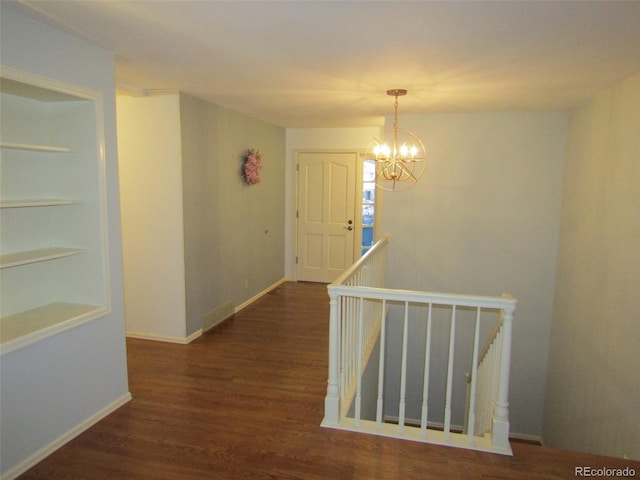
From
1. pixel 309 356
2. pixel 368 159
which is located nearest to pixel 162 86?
pixel 309 356

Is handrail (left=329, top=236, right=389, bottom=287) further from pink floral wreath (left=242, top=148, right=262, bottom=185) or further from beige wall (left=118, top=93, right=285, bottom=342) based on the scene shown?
pink floral wreath (left=242, top=148, right=262, bottom=185)

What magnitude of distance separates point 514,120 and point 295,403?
383 centimetres

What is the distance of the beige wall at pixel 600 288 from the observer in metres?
3.06

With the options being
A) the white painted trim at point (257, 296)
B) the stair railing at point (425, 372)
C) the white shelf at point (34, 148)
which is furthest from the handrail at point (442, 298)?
the white painted trim at point (257, 296)

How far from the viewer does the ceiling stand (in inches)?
78.9

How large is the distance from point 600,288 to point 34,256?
4.11 m

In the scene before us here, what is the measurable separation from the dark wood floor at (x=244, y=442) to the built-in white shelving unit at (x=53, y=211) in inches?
29.4

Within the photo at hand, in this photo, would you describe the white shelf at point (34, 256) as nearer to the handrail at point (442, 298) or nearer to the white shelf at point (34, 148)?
the white shelf at point (34, 148)

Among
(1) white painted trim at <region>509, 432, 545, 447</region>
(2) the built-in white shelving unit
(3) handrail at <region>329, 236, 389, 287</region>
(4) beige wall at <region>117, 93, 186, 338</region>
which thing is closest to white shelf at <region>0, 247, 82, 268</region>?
(2) the built-in white shelving unit

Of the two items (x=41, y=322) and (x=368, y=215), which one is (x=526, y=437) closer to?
(x=368, y=215)

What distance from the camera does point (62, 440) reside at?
2.46 metres

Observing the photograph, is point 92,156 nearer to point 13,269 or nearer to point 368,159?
point 13,269

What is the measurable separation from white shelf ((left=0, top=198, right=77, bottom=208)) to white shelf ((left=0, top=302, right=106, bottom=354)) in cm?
66

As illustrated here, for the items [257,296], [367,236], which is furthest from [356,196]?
[257,296]
